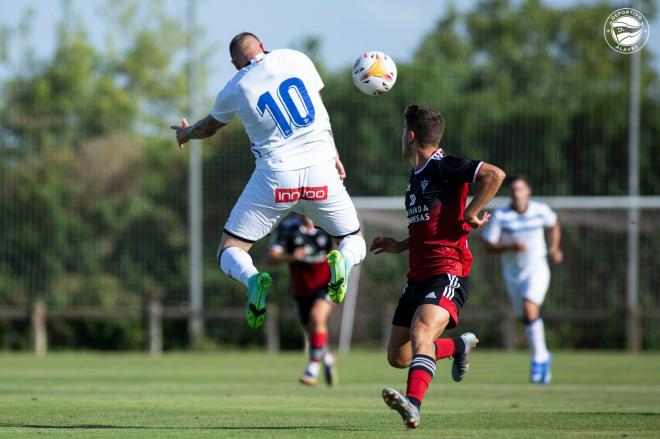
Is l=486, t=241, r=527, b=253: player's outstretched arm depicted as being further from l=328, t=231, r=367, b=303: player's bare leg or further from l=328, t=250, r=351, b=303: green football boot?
l=328, t=250, r=351, b=303: green football boot

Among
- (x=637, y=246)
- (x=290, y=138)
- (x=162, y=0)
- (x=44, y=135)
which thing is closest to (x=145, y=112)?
(x=162, y=0)

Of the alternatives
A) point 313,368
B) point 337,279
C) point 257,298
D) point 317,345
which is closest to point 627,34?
point 317,345

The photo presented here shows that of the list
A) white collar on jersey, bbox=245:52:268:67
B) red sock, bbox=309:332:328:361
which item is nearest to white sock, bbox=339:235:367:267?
white collar on jersey, bbox=245:52:268:67

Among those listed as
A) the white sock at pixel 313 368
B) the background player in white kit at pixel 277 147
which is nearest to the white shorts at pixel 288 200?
the background player in white kit at pixel 277 147

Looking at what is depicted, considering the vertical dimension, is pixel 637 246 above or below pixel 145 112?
below

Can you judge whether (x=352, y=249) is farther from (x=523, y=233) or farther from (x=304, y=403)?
(x=523, y=233)

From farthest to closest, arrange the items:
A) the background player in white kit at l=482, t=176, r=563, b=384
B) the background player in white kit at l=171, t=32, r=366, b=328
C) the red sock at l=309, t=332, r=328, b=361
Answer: the background player in white kit at l=482, t=176, r=563, b=384
the red sock at l=309, t=332, r=328, b=361
the background player in white kit at l=171, t=32, r=366, b=328

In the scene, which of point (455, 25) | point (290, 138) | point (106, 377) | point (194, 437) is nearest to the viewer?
point (194, 437)

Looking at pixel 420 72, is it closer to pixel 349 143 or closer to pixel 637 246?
pixel 349 143

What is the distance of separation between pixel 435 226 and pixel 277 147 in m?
1.40

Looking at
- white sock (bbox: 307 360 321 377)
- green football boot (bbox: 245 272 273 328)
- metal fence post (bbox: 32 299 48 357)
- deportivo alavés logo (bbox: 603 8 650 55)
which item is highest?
deportivo alavés logo (bbox: 603 8 650 55)

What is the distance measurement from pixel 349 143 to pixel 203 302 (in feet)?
18.1

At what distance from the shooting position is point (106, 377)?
16.7m

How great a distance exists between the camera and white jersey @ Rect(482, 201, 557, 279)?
15781 millimetres
